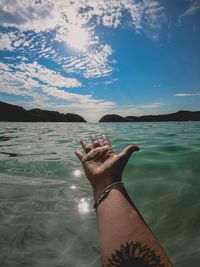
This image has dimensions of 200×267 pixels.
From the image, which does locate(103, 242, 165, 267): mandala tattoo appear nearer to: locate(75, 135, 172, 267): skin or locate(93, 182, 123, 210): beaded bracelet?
locate(75, 135, 172, 267): skin

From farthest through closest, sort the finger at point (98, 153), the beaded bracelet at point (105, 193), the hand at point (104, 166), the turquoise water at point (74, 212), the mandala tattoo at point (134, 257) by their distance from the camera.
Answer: the turquoise water at point (74, 212) < the finger at point (98, 153) < the hand at point (104, 166) < the beaded bracelet at point (105, 193) < the mandala tattoo at point (134, 257)

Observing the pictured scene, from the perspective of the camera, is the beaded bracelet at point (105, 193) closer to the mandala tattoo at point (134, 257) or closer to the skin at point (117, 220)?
the skin at point (117, 220)

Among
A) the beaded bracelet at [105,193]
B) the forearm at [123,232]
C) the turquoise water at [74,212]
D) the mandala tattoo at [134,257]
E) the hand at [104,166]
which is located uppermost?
the hand at [104,166]

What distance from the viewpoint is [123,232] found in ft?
5.57

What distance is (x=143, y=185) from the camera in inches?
220

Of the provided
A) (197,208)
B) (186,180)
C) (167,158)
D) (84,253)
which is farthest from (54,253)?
(167,158)

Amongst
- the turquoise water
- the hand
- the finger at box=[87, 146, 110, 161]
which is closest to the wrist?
the hand

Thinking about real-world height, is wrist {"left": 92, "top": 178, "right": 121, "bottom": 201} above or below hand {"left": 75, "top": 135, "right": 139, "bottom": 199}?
below

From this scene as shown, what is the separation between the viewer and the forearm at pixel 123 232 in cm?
161

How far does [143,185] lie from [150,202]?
973mm

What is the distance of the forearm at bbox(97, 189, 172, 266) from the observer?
1.61m

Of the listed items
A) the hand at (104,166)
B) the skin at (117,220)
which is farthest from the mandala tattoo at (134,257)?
the hand at (104,166)

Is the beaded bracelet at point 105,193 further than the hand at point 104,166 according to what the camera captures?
No

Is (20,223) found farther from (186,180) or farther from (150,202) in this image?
(186,180)
